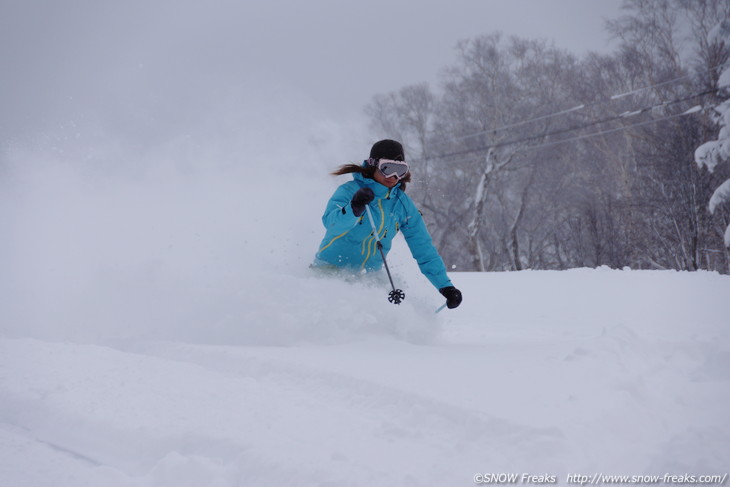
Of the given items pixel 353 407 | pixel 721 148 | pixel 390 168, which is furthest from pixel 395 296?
pixel 721 148

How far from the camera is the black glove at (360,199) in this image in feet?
13.2

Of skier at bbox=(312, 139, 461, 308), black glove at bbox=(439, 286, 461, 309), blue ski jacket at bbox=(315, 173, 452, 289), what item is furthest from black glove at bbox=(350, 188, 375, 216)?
black glove at bbox=(439, 286, 461, 309)

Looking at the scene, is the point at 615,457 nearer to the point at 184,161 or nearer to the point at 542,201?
the point at 184,161

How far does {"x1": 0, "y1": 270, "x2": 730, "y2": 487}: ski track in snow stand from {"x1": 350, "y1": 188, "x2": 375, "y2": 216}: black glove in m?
0.74

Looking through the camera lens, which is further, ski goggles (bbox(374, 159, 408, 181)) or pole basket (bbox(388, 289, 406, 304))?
ski goggles (bbox(374, 159, 408, 181))

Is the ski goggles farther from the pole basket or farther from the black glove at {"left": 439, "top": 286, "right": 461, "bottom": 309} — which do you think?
the black glove at {"left": 439, "top": 286, "right": 461, "bottom": 309}

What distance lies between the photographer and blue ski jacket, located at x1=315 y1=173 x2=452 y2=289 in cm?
429

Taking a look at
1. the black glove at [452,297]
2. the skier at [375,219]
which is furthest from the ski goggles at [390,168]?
the black glove at [452,297]

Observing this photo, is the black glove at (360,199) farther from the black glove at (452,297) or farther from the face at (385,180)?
the black glove at (452,297)

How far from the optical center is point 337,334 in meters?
3.80

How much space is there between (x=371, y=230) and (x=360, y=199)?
0.48 m

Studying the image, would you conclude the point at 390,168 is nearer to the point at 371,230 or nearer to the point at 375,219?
the point at 375,219

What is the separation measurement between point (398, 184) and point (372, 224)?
47 centimetres

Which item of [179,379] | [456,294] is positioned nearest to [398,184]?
[456,294]
